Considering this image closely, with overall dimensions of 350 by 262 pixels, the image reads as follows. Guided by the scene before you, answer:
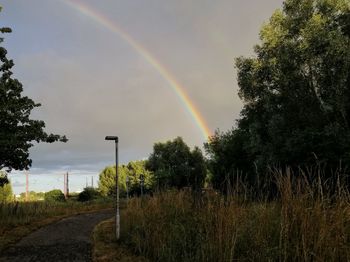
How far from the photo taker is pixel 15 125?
19.0m

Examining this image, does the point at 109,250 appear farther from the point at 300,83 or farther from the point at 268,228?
the point at 300,83

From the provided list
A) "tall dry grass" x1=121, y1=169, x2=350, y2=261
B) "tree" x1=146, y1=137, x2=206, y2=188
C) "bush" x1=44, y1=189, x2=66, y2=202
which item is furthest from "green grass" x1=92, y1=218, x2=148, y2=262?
"tree" x1=146, y1=137, x2=206, y2=188

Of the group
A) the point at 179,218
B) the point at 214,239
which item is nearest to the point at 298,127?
the point at 179,218

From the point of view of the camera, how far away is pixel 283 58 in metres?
31.0

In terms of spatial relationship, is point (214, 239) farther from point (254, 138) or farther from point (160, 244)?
point (254, 138)

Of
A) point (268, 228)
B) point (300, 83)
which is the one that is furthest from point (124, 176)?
point (268, 228)

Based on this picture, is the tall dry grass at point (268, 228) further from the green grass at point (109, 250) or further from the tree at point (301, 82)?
the tree at point (301, 82)

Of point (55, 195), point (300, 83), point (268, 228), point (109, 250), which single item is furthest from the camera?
point (55, 195)

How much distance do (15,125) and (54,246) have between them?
6185 mm

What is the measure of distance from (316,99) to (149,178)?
3955cm

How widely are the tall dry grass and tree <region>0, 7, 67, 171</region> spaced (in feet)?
28.5

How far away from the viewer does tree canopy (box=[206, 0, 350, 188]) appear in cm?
2775

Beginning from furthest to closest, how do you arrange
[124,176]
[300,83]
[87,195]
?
[124,176] → [87,195] → [300,83]

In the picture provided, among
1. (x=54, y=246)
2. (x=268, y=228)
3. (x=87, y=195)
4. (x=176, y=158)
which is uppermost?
(x=176, y=158)
